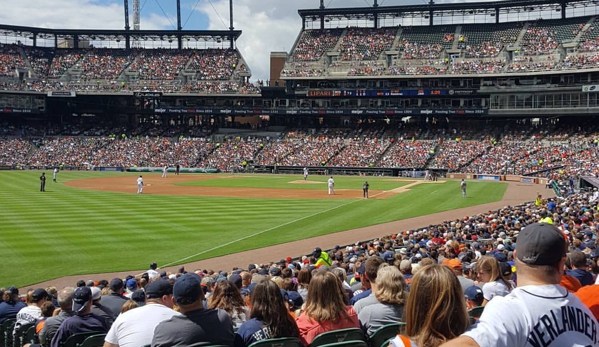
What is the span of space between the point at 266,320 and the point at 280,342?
37cm

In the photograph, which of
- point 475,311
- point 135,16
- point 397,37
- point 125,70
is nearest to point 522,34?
point 397,37

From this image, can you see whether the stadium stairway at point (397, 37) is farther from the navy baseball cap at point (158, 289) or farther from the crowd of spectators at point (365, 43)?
the navy baseball cap at point (158, 289)

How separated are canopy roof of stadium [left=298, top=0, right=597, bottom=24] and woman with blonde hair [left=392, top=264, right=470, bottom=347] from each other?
298ft

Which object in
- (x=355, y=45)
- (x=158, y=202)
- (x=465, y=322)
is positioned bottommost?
(x=158, y=202)

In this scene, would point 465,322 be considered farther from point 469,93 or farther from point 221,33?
point 221,33

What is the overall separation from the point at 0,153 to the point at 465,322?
95.3m

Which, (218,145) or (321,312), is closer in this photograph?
(321,312)

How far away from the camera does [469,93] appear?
269ft

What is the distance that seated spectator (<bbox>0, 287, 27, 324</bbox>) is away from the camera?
967 centimetres

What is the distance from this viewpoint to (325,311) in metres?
6.07

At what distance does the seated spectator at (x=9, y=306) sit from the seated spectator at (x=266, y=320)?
19.5 feet

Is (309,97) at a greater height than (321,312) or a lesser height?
greater

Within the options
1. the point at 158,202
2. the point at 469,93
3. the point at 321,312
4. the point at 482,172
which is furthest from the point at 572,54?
the point at 321,312

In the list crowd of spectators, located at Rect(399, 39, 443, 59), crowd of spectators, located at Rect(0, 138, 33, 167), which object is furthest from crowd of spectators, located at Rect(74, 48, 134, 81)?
crowd of spectators, located at Rect(399, 39, 443, 59)
